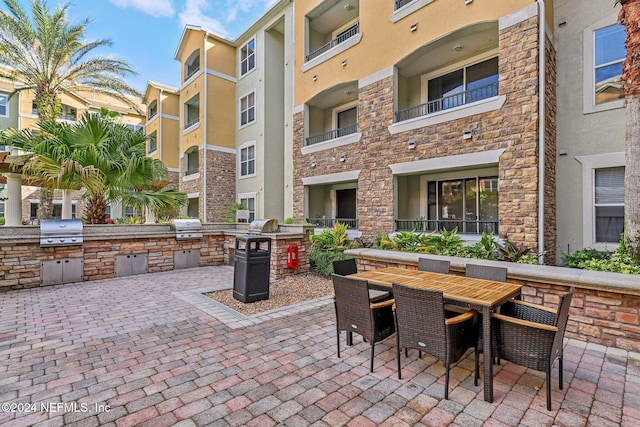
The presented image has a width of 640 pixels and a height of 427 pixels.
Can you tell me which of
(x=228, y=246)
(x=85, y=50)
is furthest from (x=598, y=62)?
(x=85, y=50)

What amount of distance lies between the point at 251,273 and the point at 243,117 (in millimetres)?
13923

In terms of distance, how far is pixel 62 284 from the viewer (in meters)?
7.52

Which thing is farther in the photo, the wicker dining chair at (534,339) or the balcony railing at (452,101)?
the balcony railing at (452,101)

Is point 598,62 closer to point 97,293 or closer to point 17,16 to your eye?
point 97,293

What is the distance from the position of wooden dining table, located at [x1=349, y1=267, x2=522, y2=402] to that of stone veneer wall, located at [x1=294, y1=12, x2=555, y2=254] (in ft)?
15.2

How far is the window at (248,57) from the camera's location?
1716 cm

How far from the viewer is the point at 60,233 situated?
7.45m

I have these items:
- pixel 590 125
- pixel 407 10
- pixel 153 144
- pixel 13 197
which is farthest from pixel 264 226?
pixel 153 144

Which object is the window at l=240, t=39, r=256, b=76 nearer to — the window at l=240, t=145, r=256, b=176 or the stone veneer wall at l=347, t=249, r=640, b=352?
the window at l=240, t=145, r=256, b=176

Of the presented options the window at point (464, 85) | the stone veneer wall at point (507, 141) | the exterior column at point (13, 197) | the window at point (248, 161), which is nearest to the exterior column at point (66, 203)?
the exterior column at point (13, 197)

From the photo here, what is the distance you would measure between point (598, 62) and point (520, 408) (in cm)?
925

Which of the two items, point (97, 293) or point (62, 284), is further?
point (62, 284)

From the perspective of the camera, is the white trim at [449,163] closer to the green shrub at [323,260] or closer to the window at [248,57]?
the green shrub at [323,260]

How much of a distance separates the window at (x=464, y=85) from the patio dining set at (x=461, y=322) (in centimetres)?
717
